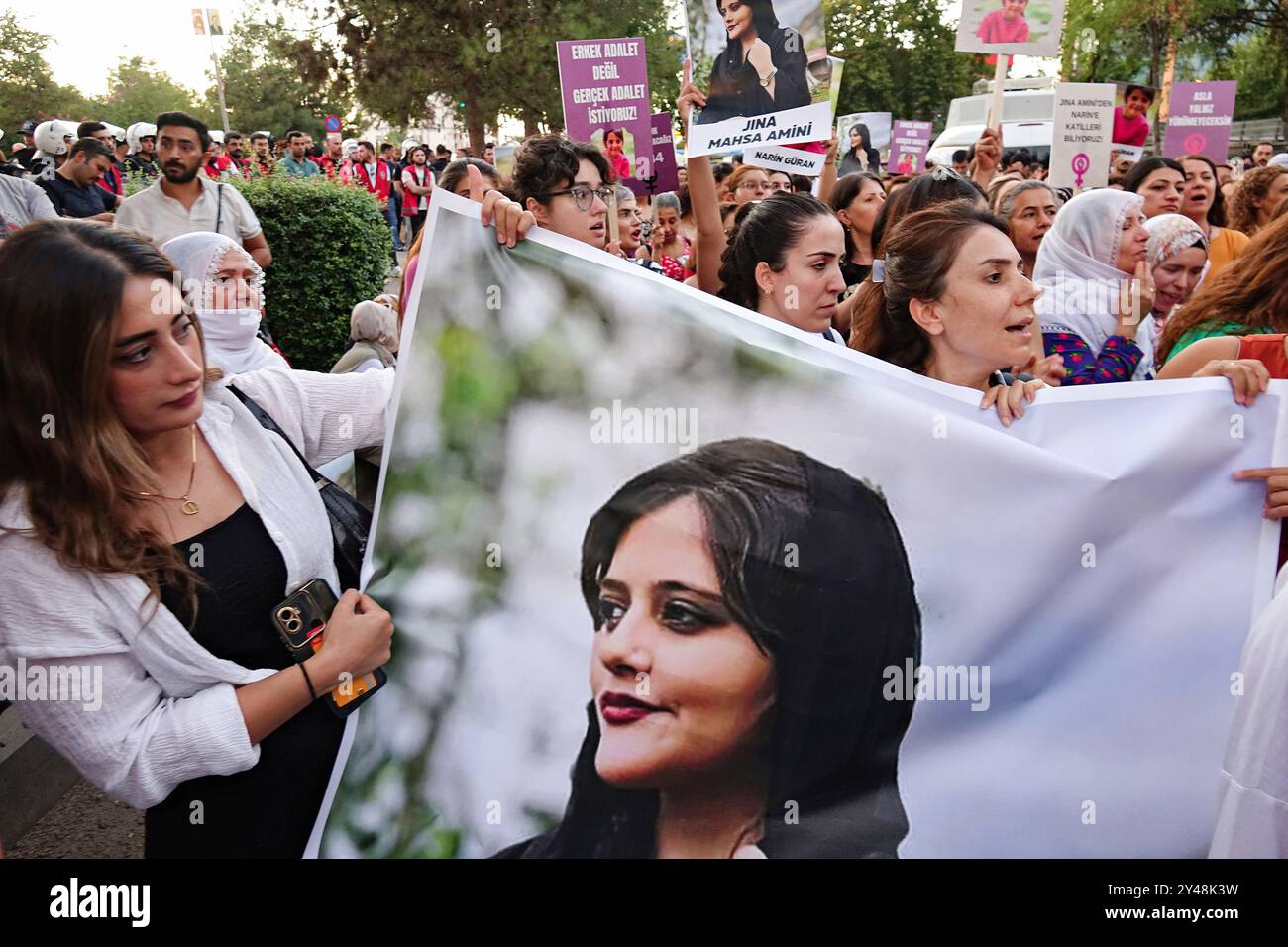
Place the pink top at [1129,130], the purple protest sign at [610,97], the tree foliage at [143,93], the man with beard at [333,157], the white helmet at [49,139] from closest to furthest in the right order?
the purple protest sign at [610,97]
the pink top at [1129,130]
the white helmet at [49,139]
the man with beard at [333,157]
the tree foliage at [143,93]

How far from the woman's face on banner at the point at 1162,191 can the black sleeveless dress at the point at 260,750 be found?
5.47 meters

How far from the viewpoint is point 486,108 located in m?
25.6

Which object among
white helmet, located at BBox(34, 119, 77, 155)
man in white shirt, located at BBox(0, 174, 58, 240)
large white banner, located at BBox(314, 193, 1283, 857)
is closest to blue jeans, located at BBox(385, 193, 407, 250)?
white helmet, located at BBox(34, 119, 77, 155)

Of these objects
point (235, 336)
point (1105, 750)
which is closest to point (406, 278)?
point (235, 336)

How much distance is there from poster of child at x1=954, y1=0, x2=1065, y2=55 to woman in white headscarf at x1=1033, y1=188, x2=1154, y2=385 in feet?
7.70

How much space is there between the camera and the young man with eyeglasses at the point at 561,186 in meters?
4.00

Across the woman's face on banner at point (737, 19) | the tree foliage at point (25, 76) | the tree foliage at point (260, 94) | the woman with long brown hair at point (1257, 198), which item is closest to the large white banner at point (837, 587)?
Answer: the woman's face on banner at point (737, 19)

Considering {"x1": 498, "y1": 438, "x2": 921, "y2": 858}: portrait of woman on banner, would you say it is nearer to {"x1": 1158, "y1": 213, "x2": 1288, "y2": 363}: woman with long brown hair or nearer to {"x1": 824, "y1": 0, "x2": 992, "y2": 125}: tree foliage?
{"x1": 1158, "y1": 213, "x2": 1288, "y2": 363}: woman with long brown hair

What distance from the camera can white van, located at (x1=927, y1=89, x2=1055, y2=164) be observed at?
27344mm

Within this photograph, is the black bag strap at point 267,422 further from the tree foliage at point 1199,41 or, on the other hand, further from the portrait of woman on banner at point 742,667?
the tree foliage at point 1199,41

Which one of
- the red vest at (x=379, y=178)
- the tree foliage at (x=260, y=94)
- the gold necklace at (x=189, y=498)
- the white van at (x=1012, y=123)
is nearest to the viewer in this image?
the gold necklace at (x=189, y=498)

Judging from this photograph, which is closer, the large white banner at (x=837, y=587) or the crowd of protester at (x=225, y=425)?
the crowd of protester at (x=225, y=425)

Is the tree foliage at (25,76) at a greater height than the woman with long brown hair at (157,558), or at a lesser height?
greater

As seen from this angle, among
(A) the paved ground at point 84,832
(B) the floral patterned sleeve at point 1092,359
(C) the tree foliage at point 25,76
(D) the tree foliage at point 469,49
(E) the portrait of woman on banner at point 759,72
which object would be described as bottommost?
(A) the paved ground at point 84,832
